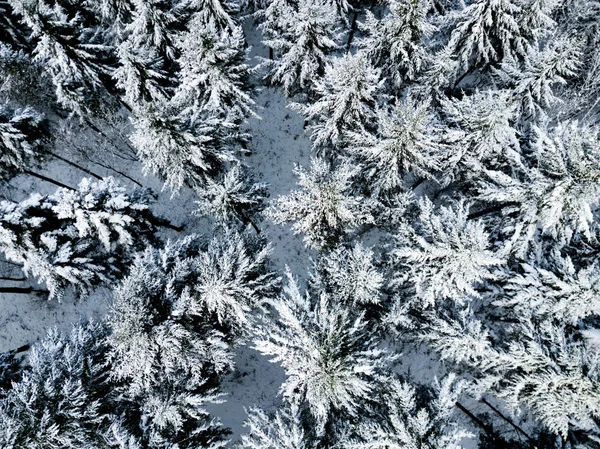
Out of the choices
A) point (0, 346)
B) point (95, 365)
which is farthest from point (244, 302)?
point (0, 346)

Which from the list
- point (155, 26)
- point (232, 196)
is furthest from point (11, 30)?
point (232, 196)

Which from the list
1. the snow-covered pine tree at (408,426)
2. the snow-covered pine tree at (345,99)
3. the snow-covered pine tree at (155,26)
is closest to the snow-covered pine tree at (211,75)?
the snow-covered pine tree at (155,26)

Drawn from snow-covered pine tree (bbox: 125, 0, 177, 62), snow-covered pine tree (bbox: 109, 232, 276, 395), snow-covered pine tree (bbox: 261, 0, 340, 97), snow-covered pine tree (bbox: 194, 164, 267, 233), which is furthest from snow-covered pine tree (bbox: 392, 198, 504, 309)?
snow-covered pine tree (bbox: 125, 0, 177, 62)

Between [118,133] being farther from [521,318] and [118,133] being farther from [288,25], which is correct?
[521,318]

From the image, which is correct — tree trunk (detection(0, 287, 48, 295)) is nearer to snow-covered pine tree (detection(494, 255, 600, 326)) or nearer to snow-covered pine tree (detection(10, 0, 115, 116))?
snow-covered pine tree (detection(10, 0, 115, 116))

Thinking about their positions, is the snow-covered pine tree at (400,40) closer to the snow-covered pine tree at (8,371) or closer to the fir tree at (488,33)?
the fir tree at (488,33)

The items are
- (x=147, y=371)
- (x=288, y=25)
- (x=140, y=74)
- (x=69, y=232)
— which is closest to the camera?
(x=147, y=371)
